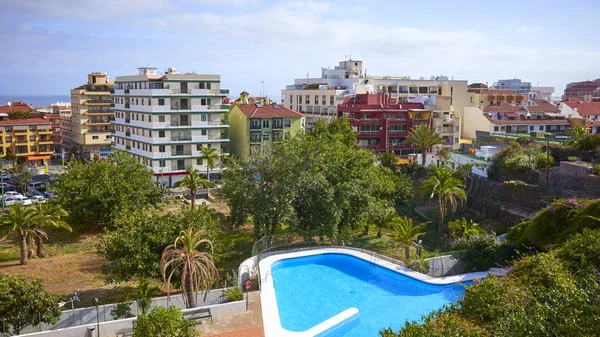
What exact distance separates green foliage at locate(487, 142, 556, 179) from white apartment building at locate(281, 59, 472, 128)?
34.1m

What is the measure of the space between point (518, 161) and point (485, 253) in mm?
25865

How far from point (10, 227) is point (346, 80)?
73631mm

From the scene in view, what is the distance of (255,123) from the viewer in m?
68.1

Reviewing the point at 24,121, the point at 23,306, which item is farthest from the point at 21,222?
the point at 24,121

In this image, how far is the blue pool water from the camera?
21641 mm

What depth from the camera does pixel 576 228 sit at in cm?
2564

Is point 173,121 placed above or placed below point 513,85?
below

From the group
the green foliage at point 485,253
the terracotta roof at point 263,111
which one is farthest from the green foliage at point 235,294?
the terracotta roof at point 263,111

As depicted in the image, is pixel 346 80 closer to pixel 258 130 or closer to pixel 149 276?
pixel 258 130

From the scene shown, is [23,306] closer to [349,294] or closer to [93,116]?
[349,294]

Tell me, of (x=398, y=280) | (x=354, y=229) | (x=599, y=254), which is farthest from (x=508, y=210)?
(x=599, y=254)

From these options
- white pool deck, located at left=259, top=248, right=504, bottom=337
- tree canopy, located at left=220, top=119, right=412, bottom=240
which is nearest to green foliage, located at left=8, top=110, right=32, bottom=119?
tree canopy, located at left=220, top=119, right=412, bottom=240

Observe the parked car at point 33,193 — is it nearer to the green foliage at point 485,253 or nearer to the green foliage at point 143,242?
the green foliage at point 143,242

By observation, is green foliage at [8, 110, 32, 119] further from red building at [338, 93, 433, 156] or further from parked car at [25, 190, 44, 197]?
red building at [338, 93, 433, 156]
